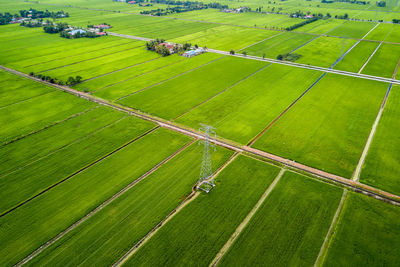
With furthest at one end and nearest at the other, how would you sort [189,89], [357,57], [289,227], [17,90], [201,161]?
[357,57], [17,90], [189,89], [201,161], [289,227]

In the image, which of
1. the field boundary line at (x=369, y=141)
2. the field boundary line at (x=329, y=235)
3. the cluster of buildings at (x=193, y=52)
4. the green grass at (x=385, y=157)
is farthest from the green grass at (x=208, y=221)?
the cluster of buildings at (x=193, y=52)

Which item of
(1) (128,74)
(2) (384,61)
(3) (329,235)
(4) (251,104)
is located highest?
(2) (384,61)

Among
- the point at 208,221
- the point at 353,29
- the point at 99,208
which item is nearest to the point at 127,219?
the point at 99,208

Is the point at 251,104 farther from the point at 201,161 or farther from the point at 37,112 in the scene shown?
the point at 37,112

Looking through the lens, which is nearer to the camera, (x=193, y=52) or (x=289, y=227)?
(x=289, y=227)

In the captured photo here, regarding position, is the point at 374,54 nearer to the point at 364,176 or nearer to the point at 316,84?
the point at 316,84

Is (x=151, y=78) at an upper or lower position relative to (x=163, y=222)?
upper
